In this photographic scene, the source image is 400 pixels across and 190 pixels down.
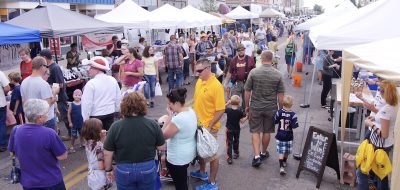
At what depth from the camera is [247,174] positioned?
Answer: 5.77 meters

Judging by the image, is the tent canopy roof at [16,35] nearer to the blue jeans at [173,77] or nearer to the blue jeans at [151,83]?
the blue jeans at [151,83]

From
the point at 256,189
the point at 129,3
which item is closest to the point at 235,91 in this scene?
the point at 256,189

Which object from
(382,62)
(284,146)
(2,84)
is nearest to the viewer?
(382,62)

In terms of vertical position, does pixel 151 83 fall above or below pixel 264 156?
above

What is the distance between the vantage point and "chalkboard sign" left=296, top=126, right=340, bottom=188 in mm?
5320

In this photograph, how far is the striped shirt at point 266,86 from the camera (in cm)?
574

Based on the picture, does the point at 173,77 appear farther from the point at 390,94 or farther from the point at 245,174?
the point at 390,94

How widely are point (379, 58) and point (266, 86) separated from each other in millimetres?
2038

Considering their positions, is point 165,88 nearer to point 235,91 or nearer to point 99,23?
point 99,23

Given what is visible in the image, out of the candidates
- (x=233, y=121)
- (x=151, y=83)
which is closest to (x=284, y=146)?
(x=233, y=121)

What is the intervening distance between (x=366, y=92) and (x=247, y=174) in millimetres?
3030

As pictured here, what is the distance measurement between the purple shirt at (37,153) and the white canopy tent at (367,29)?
4.96 metres

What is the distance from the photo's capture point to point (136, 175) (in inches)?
141

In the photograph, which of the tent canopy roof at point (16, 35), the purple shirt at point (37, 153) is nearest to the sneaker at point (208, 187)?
the purple shirt at point (37, 153)
